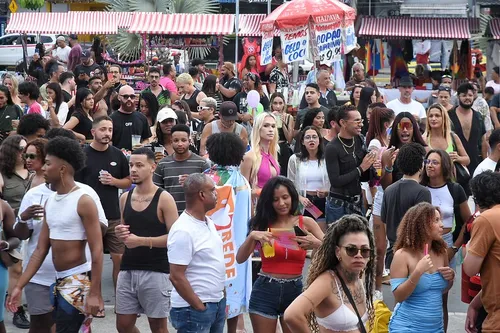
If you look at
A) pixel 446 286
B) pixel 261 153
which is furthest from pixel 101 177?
pixel 446 286

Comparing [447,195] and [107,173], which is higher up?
[107,173]

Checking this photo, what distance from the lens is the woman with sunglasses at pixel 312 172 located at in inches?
392

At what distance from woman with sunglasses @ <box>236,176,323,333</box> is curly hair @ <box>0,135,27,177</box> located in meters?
2.71

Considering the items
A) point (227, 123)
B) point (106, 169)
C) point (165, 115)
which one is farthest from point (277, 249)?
point (227, 123)

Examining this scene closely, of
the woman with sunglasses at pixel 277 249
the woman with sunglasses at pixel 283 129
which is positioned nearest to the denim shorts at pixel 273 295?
the woman with sunglasses at pixel 277 249

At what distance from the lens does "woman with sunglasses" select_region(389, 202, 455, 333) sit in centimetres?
650

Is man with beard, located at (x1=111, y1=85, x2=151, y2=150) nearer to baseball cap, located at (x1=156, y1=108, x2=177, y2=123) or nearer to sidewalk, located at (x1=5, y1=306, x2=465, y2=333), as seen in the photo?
baseball cap, located at (x1=156, y1=108, x2=177, y2=123)

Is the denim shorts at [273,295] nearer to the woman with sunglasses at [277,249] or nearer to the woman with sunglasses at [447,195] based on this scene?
the woman with sunglasses at [277,249]

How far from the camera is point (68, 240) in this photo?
661 cm

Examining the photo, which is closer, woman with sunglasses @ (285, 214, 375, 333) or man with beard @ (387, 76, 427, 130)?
woman with sunglasses @ (285, 214, 375, 333)

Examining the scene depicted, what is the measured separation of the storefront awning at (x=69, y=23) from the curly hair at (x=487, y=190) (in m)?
25.5

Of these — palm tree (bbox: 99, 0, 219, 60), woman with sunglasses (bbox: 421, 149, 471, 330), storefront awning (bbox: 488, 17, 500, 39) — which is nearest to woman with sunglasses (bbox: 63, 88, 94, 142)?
woman with sunglasses (bbox: 421, 149, 471, 330)

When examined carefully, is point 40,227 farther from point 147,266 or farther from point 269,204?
point 269,204

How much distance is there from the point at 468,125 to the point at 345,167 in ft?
11.9
